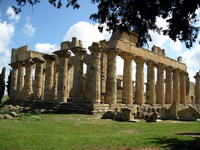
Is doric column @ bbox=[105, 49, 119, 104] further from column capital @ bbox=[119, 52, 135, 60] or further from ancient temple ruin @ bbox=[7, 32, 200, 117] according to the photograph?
column capital @ bbox=[119, 52, 135, 60]

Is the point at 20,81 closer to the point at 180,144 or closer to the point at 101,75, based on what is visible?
the point at 101,75

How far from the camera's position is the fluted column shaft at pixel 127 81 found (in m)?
24.2

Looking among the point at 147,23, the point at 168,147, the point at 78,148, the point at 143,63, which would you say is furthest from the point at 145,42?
the point at 143,63

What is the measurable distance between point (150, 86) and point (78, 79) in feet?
33.6

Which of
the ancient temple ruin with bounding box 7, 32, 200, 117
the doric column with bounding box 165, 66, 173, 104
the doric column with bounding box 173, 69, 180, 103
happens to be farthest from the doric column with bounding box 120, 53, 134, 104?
the doric column with bounding box 173, 69, 180, 103

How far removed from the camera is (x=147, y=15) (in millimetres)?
9320

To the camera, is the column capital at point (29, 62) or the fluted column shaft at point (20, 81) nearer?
the column capital at point (29, 62)

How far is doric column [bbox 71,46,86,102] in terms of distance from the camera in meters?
23.0

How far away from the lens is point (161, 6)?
9.12 meters

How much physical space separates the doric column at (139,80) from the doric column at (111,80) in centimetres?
484

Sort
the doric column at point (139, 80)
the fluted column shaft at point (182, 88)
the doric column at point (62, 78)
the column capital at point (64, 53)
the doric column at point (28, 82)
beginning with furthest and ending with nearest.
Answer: the fluted column shaft at point (182, 88)
the doric column at point (28, 82)
the doric column at point (139, 80)
the column capital at point (64, 53)
the doric column at point (62, 78)

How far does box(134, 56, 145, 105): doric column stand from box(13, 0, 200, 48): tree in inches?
620

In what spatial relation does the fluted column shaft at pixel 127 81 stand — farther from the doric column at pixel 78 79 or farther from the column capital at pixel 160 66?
the column capital at pixel 160 66

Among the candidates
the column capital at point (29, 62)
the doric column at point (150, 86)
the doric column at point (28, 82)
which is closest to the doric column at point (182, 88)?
the doric column at point (150, 86)
